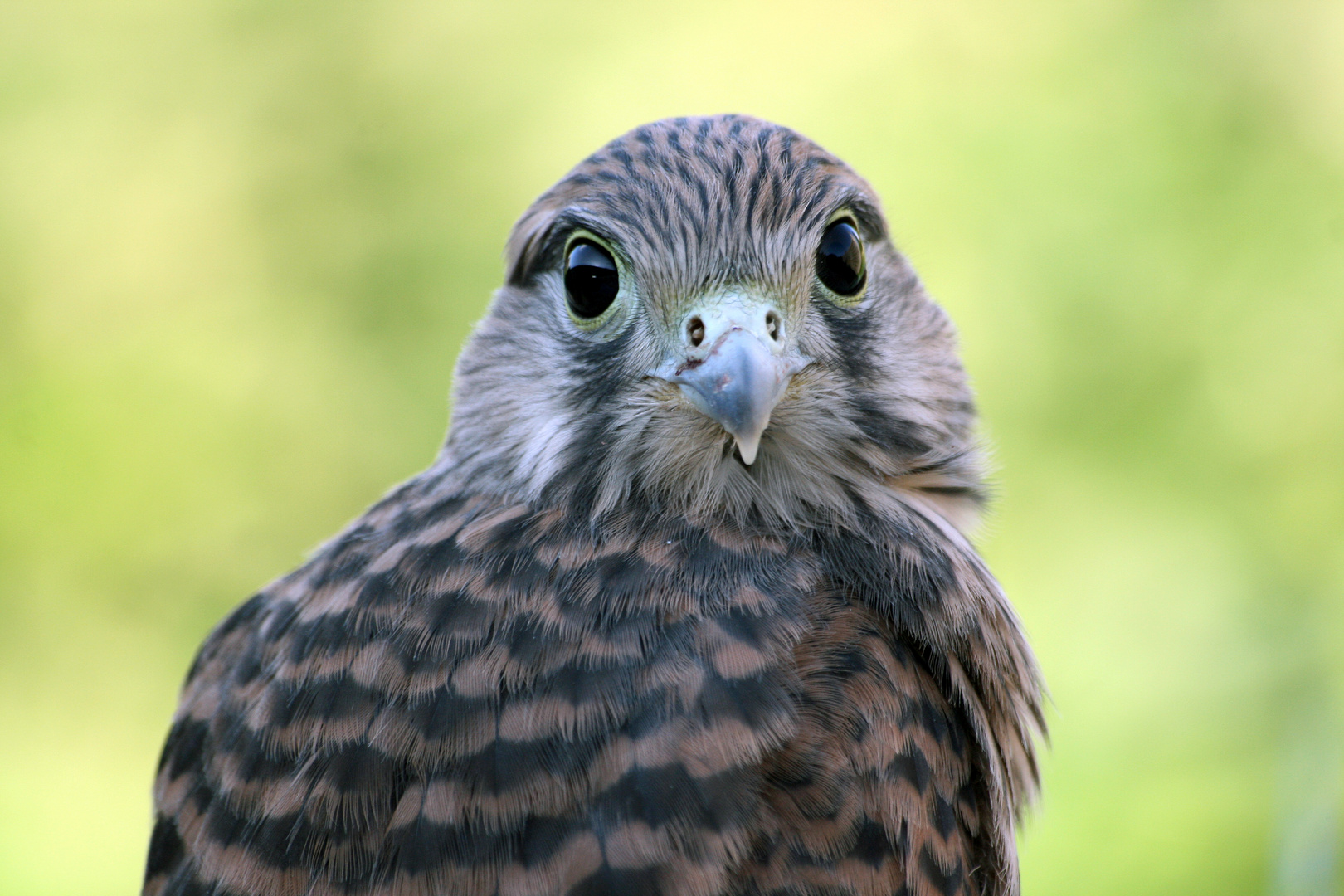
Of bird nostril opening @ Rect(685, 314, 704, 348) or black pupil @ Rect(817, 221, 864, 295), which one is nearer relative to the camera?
bird nostril opening @ Rect(685, 314, 704, 348)

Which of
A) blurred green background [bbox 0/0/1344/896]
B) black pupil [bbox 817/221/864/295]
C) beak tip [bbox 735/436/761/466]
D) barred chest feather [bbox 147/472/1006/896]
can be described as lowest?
barred chest feather [bbox 147/472/1006/896]

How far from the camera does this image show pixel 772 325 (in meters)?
2.23

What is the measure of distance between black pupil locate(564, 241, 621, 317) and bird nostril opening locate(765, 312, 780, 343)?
32cm

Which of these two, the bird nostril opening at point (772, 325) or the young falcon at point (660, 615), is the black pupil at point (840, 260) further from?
the bird nostril opening at point (772, 325)

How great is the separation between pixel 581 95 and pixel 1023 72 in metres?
2.01

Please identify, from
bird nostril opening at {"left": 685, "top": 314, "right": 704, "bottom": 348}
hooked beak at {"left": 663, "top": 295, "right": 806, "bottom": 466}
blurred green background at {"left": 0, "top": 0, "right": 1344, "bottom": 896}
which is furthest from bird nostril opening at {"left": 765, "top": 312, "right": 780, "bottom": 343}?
blurred green background at {"left": 0, "top": 0, "right": 1344, "bottom": 896}

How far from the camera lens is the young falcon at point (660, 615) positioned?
Result: 1.80 meters

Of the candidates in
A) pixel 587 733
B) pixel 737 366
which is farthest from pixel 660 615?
pixel 737 366

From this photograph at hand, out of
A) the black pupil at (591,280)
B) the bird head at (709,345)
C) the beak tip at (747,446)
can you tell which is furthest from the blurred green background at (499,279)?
the beak tip at (747,446)

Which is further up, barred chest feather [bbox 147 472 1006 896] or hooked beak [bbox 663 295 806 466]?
hooked beak [bbox 663 295 806 466]

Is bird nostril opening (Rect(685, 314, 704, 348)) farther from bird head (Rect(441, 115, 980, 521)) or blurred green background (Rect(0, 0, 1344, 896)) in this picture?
blurred green background (Rect(0, 0, 1344, 896))

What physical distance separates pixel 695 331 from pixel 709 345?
2.1 inches

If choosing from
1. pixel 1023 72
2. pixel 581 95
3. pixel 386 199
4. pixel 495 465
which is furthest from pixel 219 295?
pixel 495 465

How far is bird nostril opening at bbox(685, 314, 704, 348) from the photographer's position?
7.19 feet
